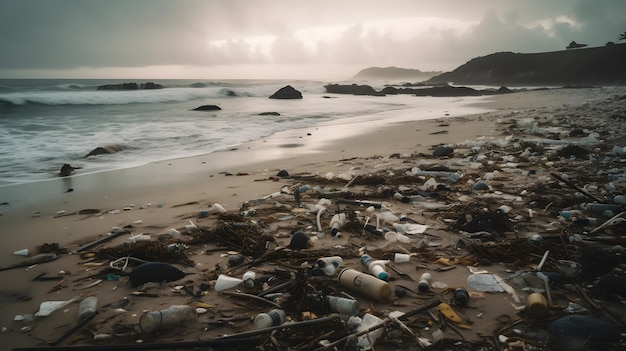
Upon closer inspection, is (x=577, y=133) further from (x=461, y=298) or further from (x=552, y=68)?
(x=552, y=68)

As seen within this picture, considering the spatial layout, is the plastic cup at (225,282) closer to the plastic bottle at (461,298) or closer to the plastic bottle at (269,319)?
the plastic bottle at (269,319)

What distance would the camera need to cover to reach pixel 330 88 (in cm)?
4394

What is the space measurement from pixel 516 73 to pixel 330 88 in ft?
132

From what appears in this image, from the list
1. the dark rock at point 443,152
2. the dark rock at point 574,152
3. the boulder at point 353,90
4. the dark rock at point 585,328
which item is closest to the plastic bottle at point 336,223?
the dark rock at point 585,328

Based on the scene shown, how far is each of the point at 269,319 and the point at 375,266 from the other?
86 centimetres

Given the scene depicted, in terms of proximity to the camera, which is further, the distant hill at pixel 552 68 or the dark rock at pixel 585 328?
the distant hill at pixel 552 68

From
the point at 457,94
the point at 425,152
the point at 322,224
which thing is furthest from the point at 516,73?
the point at 322,224

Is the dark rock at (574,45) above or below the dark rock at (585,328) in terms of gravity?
above

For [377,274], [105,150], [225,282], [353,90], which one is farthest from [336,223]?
[353,90]

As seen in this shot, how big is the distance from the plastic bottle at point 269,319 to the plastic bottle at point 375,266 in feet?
2.36

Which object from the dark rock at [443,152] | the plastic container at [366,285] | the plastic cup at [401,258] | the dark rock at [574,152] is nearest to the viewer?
the plastic container at [366,285]

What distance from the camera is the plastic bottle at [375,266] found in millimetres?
2350

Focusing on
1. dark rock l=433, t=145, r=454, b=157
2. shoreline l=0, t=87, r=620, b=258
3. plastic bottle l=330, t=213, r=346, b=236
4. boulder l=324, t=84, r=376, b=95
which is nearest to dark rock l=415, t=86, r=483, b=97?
boulder l=324, t=84, r=376, b=95

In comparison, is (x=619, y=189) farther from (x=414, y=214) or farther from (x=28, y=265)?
(x=28, y=265)
